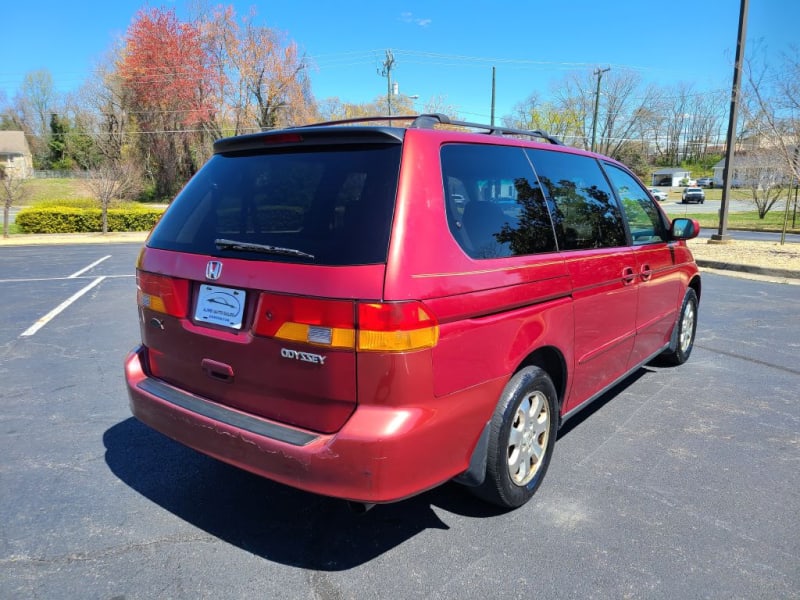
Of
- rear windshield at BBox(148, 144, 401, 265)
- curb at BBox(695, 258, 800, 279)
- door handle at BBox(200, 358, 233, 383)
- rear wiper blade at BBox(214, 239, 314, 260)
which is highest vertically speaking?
rear windshield at BBox(148, 144, 401, 265)

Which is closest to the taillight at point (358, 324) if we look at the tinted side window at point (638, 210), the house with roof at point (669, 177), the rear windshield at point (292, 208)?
the rear windshield at point (292, 208)

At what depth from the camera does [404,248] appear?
2.08 metres

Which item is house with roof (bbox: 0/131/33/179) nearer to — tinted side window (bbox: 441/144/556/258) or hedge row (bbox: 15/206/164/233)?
hedge row (bbox: 15/206/164/233)

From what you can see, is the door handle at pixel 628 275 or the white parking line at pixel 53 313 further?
the white parking line at pixel 53 313

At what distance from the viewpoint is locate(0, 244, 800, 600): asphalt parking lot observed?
7.39 ft

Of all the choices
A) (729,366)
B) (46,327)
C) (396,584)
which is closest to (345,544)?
(396,584)

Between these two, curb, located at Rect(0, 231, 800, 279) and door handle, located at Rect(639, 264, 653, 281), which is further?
curb, located at Rect(0, 231, 800, 279)

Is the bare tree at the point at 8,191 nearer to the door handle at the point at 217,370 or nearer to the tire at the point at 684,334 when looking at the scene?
the door handle at the point at 217,370

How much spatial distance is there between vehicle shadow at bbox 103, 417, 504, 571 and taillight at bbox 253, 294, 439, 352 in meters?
1.04

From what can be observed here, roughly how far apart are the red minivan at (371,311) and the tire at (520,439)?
0.04ft

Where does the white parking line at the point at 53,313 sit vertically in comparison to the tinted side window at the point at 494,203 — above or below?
below

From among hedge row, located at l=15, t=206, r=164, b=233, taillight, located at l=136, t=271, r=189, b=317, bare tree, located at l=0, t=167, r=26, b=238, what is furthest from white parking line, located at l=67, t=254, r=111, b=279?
hedge row, located at l=15, t=206, r=164, b=233

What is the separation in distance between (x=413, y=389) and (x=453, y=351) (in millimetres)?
244

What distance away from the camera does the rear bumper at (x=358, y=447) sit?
6.64 feet
